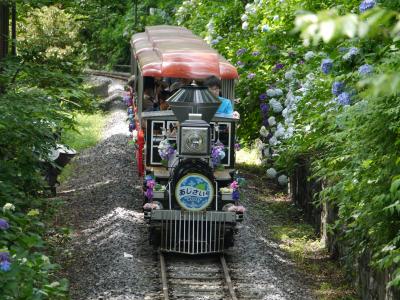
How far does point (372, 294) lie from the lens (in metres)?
10.3

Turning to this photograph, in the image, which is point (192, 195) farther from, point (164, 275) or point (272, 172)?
point (272, 172)

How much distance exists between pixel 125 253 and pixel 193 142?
6.38 ft

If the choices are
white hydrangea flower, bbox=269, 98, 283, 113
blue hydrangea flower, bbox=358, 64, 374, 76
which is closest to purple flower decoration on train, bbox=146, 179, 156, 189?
blue hydrangea flower, bbox=358, 64, 374, 76

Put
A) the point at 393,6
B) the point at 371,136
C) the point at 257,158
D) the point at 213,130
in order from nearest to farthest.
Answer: the point at 371,136 < the point at 393,6 < the point at 213,130 < the point at 257,158

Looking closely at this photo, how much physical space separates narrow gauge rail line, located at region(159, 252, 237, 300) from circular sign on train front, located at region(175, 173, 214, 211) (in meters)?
0.86

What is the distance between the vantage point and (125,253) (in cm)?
1255

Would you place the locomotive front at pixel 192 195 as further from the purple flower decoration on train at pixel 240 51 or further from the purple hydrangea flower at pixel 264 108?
the purple flower decoration on train at pixel 240 51

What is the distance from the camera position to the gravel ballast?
11.1 metres

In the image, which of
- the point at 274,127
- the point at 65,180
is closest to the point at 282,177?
the point at 274,127

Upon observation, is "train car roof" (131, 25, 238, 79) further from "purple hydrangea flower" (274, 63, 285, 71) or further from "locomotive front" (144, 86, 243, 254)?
"purple hydrangea flower" (274, 63, 285, 71)

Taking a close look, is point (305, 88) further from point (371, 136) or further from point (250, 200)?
point (371, 136)

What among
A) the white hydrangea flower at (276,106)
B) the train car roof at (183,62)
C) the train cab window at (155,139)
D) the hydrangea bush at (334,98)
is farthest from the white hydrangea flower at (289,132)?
the train cab window at (155,139)

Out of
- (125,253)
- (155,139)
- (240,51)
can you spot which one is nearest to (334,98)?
(155,139)

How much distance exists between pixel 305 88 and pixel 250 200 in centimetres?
293
